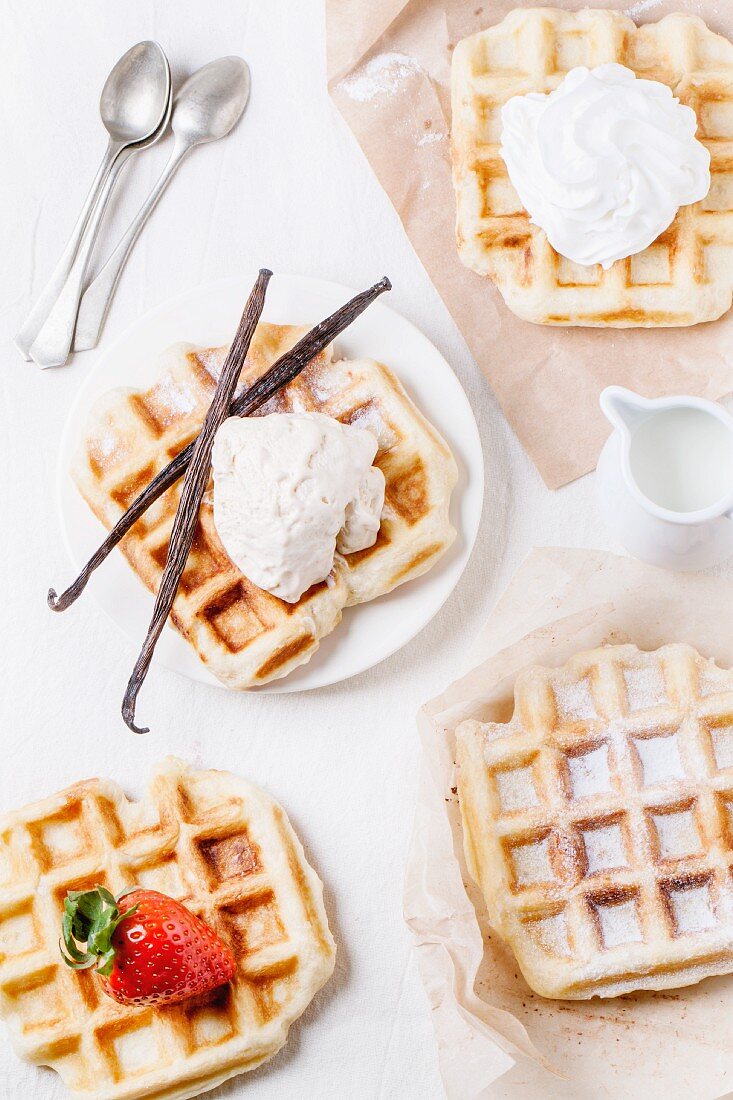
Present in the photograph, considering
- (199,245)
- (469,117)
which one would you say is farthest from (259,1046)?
(469,117)

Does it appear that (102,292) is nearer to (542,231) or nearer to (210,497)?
(210,497)

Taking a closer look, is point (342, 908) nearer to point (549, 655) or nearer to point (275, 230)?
point (549, 655)

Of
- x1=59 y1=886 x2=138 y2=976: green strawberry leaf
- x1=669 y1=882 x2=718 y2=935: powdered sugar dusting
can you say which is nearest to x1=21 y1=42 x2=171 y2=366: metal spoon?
x1=59 y1=886 x2=138 y2=976: green strawberry leaf

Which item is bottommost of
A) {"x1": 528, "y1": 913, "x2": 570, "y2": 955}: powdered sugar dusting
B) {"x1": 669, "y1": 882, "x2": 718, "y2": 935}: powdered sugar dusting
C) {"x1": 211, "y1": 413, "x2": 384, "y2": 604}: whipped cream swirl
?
{"x1": 669, "y1": 882, "x2": 718, "y2": 935}: powdered sugar dusting

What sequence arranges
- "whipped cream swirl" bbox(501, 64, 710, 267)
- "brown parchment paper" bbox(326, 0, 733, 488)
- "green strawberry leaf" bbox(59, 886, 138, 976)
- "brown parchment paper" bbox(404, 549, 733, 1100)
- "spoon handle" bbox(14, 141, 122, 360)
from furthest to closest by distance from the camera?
"spoon handle" bbox(14, 141, 122, 360)
"brown parchment paper" bbox(326, 0, 733, 488)
"whipped cream swirl" bbox(501, 64, 710, 267)
"brown parchment paper" bbox(404, 549, 733, 1100)
"green strawberry leaf" bbox(59, 886, 138, 976)

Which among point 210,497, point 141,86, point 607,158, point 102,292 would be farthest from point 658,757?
point 141,86

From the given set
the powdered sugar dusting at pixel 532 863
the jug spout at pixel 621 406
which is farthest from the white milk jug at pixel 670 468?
the powdered sugar dusting at pixel 532 863

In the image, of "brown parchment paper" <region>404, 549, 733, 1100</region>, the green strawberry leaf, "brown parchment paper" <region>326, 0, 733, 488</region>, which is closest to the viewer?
the green strawberry leaf

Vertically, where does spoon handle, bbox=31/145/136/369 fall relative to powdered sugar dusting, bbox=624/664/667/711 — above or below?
above

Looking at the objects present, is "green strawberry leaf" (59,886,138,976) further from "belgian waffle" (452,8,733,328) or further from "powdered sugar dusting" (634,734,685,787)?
"belgian waffle" (452,8,733,328)
